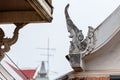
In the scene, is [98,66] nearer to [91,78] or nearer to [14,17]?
[91,78]

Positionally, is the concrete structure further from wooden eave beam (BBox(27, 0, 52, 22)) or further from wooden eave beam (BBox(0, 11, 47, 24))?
wooden eave beam (BBox(27, 0, 52, 22))

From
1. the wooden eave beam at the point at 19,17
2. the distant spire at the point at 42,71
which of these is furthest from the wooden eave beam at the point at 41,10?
the distant spire at the point at 42,71

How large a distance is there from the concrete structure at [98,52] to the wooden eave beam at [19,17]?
866cm

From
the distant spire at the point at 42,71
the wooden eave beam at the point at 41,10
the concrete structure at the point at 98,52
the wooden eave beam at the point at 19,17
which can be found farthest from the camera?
the distant spire at the point at 42,71

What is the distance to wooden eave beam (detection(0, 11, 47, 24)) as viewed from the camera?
8.95ft

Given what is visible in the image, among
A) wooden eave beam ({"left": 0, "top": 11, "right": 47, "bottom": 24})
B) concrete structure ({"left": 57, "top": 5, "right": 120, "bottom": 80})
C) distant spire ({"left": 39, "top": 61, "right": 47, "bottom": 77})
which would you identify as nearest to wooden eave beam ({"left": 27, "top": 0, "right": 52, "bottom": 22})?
wooden eave beam ({"left": 0, "top": 11, "right": 47, "bottom": 24})

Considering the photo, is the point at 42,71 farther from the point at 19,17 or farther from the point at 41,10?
the point at 41,10

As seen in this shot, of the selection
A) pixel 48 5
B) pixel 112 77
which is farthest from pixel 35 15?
pixel 112 77

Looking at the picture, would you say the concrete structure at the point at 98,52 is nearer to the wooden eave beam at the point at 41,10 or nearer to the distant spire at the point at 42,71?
the wooden eave beam at the point at 41,10

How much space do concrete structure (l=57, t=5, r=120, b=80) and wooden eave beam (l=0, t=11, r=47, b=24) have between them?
866 centimetres

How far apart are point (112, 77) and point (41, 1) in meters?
8.98

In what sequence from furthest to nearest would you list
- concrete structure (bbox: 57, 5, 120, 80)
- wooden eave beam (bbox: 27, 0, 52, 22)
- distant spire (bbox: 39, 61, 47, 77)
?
distant spire (bbox: 39, 61, 47, 77) < concrete structure (bbox: 57, 5, 120, 80) < wooden eave beam (bbox: 27, 0, 52, 22)

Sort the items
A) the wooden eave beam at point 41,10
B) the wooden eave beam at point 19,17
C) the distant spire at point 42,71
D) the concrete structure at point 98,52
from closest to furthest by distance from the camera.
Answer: the wooden eave beam at point 41,10
the wooden eave beam at point 19,17
the concrete structure at point 98,52
the distant spire at point 42,71

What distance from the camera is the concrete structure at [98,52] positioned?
11508 millimetres
